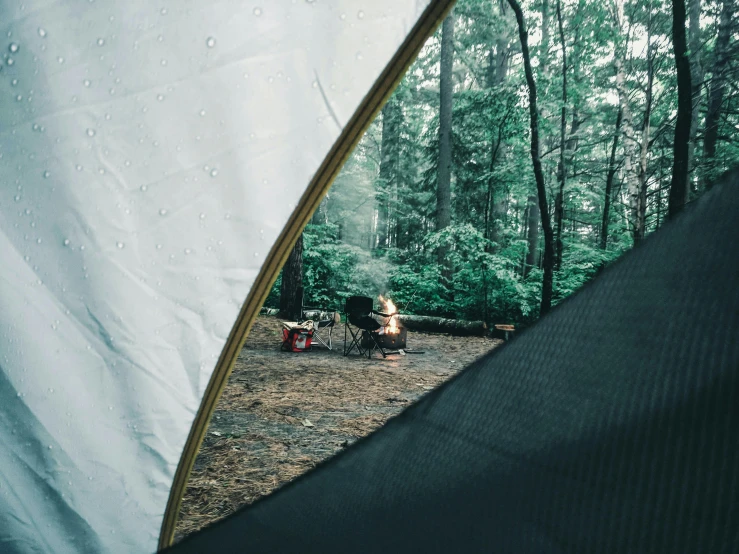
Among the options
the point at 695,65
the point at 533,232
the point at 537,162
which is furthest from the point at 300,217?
the point at 533,232

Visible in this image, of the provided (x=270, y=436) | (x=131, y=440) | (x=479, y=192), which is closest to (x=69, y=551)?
(x=131, y=440)

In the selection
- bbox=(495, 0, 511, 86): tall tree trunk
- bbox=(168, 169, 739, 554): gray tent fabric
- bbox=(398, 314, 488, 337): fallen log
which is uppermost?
bbox=(495, 0, 511, 86): tall tree trunk

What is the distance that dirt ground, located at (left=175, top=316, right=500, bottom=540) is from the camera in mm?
2326

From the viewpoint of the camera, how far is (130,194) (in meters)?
0.91

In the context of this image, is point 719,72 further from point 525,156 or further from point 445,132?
point 445,132

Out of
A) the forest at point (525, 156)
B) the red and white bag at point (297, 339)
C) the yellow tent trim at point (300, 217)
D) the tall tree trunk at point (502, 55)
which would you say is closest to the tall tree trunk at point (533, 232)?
the forest at point (525, 156)

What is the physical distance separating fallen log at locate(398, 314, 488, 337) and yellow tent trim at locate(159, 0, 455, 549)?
738 cm

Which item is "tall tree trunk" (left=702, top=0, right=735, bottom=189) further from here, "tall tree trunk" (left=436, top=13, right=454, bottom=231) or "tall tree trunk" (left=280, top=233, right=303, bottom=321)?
"tall tree trunk" (left=280, top=233, right=303, bottom=321)

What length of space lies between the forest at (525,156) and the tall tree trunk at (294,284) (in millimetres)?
36

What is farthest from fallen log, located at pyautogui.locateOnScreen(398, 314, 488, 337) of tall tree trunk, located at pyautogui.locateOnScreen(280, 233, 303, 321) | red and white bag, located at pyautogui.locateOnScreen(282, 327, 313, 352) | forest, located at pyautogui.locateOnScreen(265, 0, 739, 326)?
red and white bag, located at pyautogui.locateOnScreen(282, 327, 313, 352)

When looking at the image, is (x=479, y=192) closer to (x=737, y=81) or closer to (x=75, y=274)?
(x=737, y=81)

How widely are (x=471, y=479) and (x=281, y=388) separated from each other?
3662 millimetres

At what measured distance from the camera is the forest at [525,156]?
26.6ft

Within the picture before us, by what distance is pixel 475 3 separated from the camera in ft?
38.5
